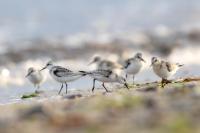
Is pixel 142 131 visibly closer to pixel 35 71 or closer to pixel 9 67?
pixel 35 71

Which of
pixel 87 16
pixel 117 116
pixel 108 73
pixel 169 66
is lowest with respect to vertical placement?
pixel 117 116

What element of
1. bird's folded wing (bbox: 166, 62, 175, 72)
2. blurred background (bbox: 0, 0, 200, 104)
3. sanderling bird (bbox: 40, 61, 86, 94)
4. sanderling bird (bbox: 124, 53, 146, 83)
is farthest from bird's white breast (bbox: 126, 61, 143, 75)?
sanderling bird (bbox: 40, 61, 86, 94)

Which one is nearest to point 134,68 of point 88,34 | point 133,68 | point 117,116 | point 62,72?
point 133,68

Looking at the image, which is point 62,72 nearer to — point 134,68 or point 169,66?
point 169,66

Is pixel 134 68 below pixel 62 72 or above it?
above

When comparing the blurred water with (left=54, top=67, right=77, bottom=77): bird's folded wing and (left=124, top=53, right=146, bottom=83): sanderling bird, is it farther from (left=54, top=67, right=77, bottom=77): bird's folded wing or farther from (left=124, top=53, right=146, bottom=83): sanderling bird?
(left=54, top=67, right=77, bottom=77): bird's folded wing

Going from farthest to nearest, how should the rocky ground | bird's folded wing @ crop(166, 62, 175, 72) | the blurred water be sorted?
the blurred water → bird's folded wing @ crop(166, 62, 175, 72) → the rocky ground
